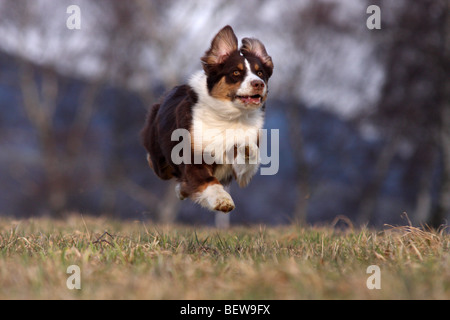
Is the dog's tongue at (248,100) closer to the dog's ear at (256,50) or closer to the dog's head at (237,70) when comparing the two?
the dog's head at (237,70)

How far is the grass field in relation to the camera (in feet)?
9.15

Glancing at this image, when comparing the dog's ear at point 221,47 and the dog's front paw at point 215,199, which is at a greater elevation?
the dog's ear at point 221,47

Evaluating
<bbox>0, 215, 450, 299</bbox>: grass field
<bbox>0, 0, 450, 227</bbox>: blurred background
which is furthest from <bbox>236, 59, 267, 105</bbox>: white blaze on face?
<bbox>0, 0, 450, 227</bbox>: blurred background

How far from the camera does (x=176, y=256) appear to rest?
352cm

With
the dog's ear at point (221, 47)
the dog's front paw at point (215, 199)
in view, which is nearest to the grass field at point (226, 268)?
the dog's front paw at point (215, 199)

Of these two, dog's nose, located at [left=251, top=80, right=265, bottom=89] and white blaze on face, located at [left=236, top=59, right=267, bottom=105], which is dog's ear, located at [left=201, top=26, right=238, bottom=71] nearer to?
white blaze on face, located at [left=236, top=59, right=267, bottom=105]

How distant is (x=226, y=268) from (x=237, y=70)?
216cm

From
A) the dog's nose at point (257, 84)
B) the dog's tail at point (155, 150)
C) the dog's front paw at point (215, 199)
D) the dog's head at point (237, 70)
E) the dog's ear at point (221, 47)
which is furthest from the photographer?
the dog's tail at point (155, 150)

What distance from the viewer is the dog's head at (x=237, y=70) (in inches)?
190

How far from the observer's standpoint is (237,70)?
4883 millimetres

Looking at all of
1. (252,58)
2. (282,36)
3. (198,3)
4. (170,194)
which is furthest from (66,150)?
(252,58)

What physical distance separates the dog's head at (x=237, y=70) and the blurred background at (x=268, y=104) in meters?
10.8
